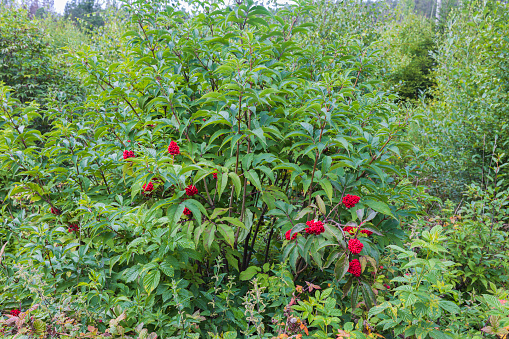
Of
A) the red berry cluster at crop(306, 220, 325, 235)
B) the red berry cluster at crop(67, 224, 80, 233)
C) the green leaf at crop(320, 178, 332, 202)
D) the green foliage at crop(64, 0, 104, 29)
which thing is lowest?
the red berry cluster at crop(67, 224, 80, 233)

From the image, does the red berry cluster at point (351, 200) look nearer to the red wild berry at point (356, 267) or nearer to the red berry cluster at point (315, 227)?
the red berry cluster at point (315, 227)

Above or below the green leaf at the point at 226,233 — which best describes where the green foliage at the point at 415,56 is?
above

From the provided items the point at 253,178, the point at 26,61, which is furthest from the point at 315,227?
the point at 26,61

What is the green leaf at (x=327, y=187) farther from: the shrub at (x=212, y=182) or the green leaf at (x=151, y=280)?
the green leaf at (x=151, y=280)

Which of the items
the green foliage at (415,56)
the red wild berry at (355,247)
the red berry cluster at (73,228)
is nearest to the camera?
the red wild berry at (355,247)

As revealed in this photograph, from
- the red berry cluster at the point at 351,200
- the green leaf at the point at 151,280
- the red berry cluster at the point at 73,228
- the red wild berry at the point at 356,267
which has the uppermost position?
the red berry cluster at the point at 351,200

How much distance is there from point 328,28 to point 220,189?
21.3 ft

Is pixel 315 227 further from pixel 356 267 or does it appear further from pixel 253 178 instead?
pixel 253 178

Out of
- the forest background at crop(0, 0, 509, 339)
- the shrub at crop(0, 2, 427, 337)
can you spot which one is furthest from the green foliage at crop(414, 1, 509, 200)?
the shrub at crop(0, 2, 427, 337)

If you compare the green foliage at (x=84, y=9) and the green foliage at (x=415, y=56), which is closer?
the green foliage at (x=415, y=56)

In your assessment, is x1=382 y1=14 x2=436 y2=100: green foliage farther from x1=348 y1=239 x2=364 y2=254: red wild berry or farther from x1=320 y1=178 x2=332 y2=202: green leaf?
x1=348 y1=239 x2=364 y2=254: red wild berry

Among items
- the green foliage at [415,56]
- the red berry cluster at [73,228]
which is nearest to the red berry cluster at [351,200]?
the red berry cluster at [73,228]

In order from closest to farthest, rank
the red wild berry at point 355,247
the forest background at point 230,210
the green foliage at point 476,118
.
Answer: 1. the red wild berry at point 355,247
2. the forest background at point 230,210
3. the green foliage at point 476,118

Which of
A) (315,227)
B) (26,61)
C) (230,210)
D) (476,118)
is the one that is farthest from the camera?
(26,61)
